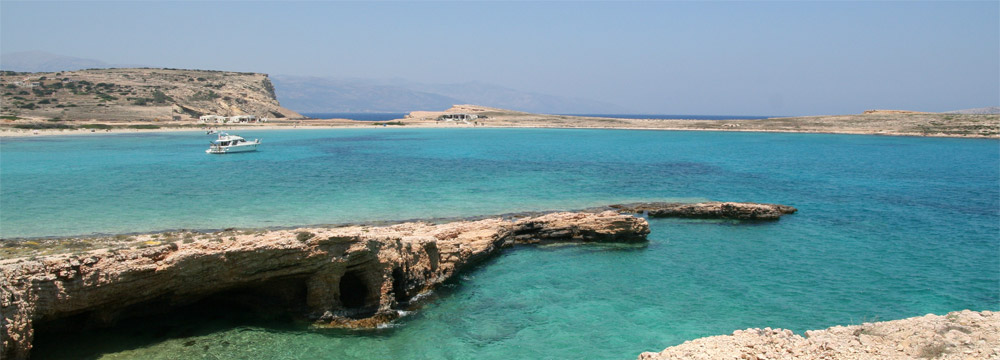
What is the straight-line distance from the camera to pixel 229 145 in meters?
55.0

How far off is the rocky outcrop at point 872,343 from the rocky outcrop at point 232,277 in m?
6.81

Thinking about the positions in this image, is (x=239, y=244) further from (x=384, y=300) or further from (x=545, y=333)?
(x=545, y=333)

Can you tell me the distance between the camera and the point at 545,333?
12.5 m

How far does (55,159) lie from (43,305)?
42825 millimetres

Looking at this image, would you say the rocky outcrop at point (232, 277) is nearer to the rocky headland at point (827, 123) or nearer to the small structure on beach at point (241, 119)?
the small structure on beach at point (241, 119)

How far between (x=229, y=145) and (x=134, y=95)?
2126 inches

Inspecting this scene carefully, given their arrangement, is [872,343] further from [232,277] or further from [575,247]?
[232,277]

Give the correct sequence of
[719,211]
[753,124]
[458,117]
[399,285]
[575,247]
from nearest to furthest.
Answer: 1. [399,285]
2. [575,247]
3. [719,211]
4. [753,124]
5. [458,117]

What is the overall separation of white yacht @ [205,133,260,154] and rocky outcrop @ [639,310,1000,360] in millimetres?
53462

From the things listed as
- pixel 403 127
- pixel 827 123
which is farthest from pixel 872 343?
pixel 403 127

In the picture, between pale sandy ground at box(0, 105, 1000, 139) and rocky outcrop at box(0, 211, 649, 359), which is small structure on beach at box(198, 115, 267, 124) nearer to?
pale sandy ground at box(0, 105, 1000, 139)

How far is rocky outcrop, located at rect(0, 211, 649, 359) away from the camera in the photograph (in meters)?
9.79

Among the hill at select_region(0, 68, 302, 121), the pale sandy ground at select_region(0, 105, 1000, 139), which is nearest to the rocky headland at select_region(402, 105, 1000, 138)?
the pale sandy ground at select_region(0, 105, 1000, 139)

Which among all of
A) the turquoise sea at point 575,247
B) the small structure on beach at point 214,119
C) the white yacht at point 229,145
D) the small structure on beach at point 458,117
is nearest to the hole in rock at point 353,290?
the turquoise sea at point 575,247
